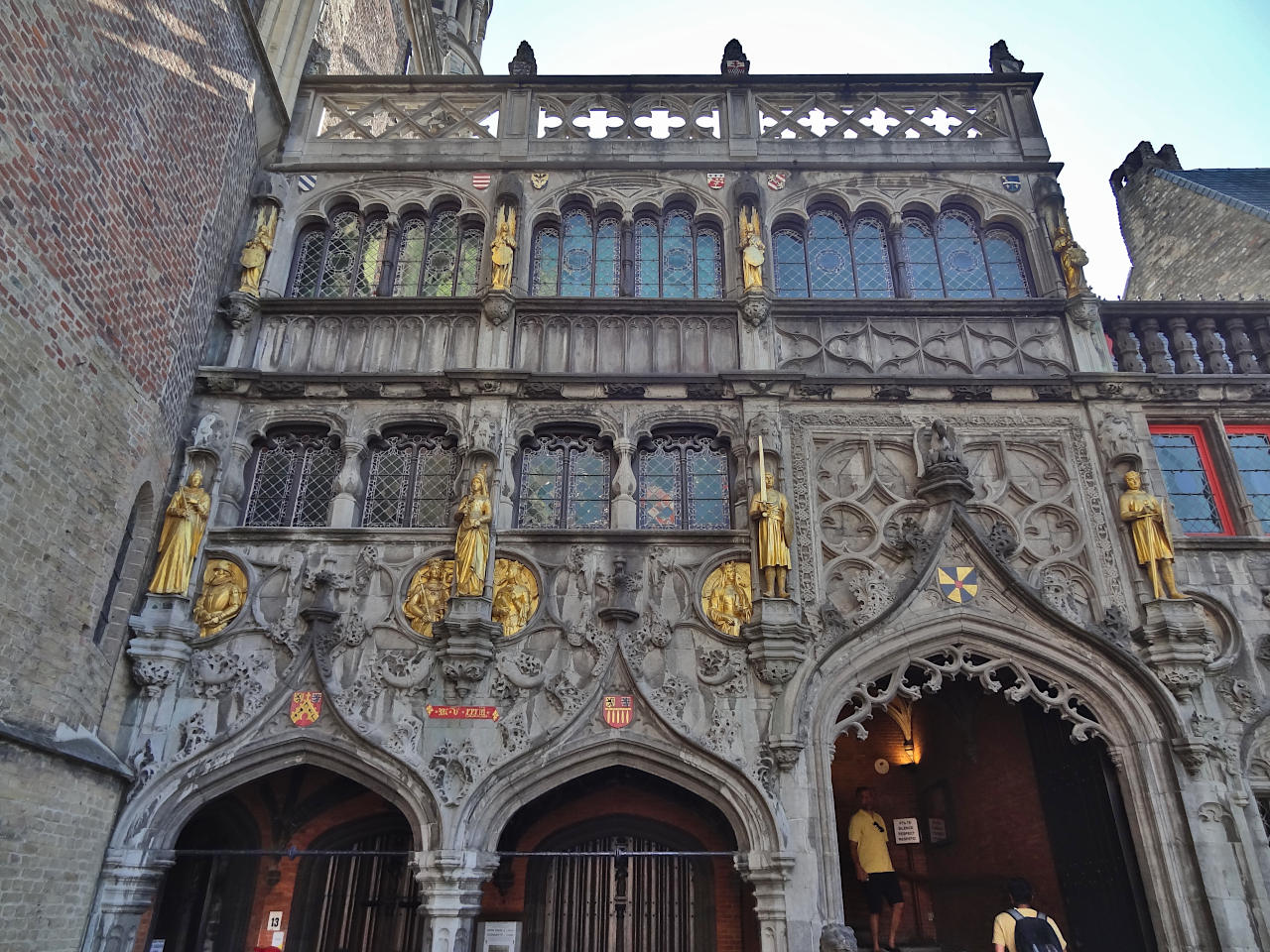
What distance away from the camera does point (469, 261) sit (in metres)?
13.2

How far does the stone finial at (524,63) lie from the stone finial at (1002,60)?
7.75m

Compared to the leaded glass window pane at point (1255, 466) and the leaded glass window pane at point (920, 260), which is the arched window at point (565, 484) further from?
the leaded glass window pane at point (1255, 466)

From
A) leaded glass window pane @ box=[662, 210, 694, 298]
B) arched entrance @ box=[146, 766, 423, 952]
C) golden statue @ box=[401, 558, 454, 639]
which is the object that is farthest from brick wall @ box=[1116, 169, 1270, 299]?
arched entrance @ box=[146, 766, 423, 952]

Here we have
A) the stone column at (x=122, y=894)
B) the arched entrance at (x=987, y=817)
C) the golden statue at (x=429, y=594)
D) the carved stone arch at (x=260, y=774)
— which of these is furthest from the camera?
the golden statue at (x=429, y=594)

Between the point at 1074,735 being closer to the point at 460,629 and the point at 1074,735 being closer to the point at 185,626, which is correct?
the point at 460,629

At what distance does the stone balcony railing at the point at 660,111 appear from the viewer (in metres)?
13.8

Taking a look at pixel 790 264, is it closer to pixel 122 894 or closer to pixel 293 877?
pixel 293 877

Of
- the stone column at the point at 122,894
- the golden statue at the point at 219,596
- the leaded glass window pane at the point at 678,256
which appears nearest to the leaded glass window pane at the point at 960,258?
the leaded glass window pane at the point at 678,256

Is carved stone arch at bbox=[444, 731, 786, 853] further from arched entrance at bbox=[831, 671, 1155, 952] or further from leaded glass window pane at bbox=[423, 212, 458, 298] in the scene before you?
leaded glass window pane at bbox=[423, 212, 458, 298]

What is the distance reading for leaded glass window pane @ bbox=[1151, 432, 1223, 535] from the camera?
37.0 feet

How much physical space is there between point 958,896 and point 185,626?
36.6 ft

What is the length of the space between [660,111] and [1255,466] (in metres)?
10.3

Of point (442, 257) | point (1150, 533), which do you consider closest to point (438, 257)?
point (442, 257)

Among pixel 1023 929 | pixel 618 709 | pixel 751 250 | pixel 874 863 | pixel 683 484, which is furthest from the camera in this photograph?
pixel 751 250
